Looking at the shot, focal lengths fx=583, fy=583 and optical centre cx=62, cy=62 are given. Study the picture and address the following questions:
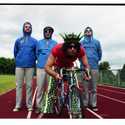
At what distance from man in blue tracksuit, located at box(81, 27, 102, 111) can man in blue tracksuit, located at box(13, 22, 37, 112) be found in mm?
555

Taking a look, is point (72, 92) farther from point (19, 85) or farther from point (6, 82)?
point (6, 82)

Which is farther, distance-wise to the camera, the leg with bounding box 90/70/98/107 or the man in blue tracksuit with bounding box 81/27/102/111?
the leg with bounding box 90/70/98/107

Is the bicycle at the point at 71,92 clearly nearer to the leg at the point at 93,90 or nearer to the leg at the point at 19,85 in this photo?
the leg at the point at 93,90

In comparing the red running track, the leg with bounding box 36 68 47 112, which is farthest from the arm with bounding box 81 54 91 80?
the leg with bounding box 36 68 47 112

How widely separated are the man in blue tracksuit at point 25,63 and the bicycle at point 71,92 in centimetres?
33

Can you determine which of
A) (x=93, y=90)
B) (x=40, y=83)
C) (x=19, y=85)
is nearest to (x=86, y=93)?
(x=40, y=83)

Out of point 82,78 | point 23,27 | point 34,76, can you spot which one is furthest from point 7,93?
point 23,27

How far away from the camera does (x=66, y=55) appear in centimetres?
585

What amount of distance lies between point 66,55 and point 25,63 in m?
0.55

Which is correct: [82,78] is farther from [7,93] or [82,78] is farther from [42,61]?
[7,93]

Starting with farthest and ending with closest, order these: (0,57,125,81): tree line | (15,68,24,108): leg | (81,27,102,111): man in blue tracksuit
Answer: (15,68,24,108): leg
(81,27,102,111): man in blue tracksuit
(0,57,125,81): tree line

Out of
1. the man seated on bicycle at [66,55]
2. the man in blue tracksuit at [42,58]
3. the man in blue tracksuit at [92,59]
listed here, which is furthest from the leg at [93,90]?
the man in blue tracksuit at [42,58]

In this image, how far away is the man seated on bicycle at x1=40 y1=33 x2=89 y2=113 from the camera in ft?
17.6

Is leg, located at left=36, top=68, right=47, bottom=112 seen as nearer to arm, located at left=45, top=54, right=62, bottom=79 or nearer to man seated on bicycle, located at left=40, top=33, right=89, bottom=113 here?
man seated on bicycle, located at left=40, top=33, right=89, bottom=113
